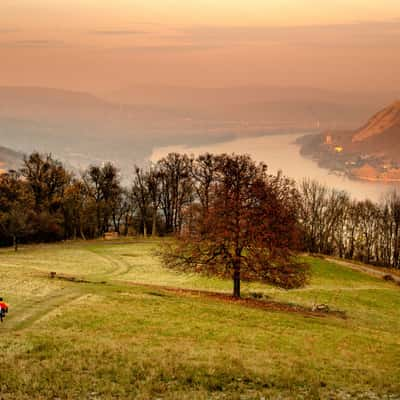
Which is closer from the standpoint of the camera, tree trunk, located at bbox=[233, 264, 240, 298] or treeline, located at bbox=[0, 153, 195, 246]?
tree trunk, located at bbox=[233, 264, 240, 298]

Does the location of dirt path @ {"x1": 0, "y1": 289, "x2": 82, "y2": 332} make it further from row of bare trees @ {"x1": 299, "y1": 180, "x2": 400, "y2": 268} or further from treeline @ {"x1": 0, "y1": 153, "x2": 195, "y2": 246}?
row of bare trees @ {"x1": 299, "y1": 180, "x2": 400, "y2": 268}

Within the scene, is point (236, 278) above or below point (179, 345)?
above

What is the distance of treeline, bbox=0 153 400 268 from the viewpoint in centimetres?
10725

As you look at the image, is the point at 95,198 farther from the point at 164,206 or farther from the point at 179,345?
the point at 179,345

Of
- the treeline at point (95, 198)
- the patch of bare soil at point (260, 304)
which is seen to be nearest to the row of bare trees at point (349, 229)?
the treeline at point (95, 198)

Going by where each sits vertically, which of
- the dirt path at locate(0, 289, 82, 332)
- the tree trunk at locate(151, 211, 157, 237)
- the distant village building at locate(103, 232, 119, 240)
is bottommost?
the dirt path at locate(0, 289, 82, 332)

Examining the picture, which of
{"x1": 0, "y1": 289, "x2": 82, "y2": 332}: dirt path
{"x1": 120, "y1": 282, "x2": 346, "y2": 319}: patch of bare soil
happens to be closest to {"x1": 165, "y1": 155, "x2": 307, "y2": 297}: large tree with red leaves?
{"x1": 120, "y1": 282, "x2": 346, "y2": 319}: patch of bare soil

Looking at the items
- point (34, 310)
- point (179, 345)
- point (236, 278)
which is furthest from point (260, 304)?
point (34, 310)

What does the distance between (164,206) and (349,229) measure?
132 ft

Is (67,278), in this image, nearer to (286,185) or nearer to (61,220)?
(286,185)

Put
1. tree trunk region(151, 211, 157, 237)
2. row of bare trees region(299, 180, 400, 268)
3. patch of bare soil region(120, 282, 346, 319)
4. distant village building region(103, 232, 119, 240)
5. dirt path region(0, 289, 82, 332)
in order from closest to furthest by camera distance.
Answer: dirt path region(0, 289, 82, 332) < patch of bare soil region(120, 282, 346, 319) < distant village building region(103, 232, 119, 240) < tree trunk region(151, 211, 157, 237) < row of bare trees region(299, 180, 400, 268)

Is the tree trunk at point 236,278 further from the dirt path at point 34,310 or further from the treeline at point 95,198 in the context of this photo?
the treeline at point 95,198

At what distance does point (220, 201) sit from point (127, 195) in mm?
69582

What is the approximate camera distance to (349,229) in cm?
11619
